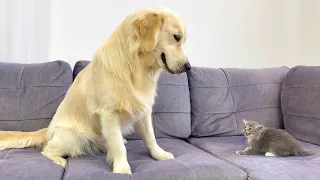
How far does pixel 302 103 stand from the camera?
6.56 ft

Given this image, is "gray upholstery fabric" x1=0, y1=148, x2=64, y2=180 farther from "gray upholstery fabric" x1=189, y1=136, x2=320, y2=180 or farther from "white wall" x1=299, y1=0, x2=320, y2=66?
"white wall" x1=299, y1=0, x2=320, y2=66

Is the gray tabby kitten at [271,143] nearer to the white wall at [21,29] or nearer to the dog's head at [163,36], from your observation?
the dog's head at [163,36]

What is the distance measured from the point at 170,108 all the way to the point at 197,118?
20 cm

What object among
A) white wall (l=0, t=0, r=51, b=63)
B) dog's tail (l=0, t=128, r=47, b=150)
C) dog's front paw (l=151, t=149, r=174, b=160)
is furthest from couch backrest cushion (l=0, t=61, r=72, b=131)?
dog's front paw (l=151, t=149, r=174, b=160)

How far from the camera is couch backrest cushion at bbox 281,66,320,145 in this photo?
1906 millimetres

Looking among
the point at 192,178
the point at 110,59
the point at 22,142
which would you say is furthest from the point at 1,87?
the point at 192,178

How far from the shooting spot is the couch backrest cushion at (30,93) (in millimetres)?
1809

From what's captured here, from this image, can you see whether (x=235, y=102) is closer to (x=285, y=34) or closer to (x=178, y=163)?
(x=178, y=163)

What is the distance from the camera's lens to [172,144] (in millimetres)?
1834

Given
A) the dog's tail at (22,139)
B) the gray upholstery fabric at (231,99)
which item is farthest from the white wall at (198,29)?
the dog's tail at (22,139)

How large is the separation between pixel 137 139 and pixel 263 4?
1.76 metres

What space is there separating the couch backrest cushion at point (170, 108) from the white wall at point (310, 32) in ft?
4.83

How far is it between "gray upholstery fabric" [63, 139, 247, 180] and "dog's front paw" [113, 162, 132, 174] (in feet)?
0.10

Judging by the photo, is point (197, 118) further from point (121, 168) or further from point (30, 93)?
point (30, 93)
